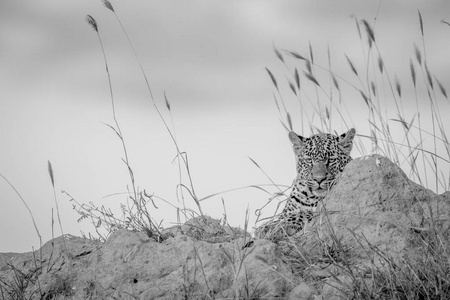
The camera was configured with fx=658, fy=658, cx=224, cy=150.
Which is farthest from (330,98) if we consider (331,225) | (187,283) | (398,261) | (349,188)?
(187,283)

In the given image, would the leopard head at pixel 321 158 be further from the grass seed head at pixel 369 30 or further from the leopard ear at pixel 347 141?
the grass seed head at pixel 369 30

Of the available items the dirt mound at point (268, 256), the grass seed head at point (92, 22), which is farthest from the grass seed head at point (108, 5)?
the dirt mound at point (268, 256)

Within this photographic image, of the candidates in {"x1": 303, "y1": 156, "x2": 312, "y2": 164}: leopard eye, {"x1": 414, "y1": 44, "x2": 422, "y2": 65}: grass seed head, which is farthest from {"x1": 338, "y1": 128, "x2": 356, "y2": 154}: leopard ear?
{"x1": 414, "y1": 44, "x2": 422, "y2": 65}: grass seed head

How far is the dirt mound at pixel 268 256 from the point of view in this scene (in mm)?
4578

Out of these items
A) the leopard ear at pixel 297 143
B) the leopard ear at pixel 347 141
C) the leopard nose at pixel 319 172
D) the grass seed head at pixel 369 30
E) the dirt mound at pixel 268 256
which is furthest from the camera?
the leopard ear at pixel 297 143

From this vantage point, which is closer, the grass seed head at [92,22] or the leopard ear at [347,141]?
the grass seed head at [92,22]

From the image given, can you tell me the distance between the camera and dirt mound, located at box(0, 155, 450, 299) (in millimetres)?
4578

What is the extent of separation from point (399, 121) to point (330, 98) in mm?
1137

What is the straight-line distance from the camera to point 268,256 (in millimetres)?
4738

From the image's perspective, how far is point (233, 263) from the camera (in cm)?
449

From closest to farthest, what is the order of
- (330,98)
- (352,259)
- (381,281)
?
(381,281) → (352,259) → (330,98)

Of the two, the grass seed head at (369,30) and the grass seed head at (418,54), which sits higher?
the grass seed head at (369,30)

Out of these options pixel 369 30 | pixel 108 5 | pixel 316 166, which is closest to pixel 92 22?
pixel 108 5

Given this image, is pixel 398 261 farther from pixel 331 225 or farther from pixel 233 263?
pixel 233 263
